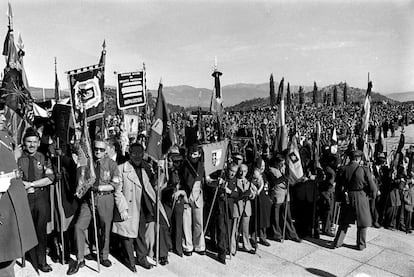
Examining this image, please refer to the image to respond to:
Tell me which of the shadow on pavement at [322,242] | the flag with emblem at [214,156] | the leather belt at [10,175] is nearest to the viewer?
the leather belt at [10,175]

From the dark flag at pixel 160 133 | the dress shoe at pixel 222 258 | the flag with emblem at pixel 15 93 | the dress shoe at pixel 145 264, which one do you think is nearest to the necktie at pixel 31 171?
the flag with emblem at pixel 15 93

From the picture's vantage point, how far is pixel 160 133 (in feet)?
18.4

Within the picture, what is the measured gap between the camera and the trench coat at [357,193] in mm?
6207

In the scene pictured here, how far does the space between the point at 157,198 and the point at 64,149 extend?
174 centimetres

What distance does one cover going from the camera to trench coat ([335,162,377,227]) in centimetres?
621

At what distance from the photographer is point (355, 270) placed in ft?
18.0

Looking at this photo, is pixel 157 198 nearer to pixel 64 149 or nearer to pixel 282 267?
pixel 64 149

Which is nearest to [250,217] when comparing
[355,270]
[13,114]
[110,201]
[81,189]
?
[355,270]

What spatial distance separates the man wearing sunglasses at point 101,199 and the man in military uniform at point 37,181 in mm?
471

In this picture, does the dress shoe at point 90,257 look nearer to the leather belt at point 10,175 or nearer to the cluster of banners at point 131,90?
the leather belt at point 10,175

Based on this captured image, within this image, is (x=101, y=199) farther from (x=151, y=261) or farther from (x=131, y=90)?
(x=131, y=90)

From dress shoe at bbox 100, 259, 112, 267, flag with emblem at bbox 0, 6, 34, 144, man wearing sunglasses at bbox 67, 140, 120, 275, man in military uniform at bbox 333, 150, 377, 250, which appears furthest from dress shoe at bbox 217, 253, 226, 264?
flag with emblem at bbox 0, 6, 34, 144

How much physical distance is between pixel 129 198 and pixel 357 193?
14.0 feet

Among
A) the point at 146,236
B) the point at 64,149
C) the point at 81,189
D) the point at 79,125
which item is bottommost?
the point at 146,236
